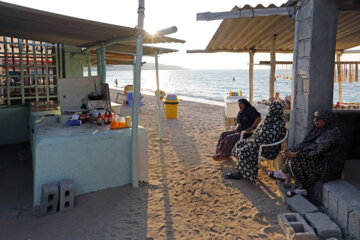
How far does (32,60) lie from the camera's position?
6.75m

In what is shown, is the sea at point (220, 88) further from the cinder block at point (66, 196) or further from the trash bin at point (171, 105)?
the cinder block at point (66, 196)

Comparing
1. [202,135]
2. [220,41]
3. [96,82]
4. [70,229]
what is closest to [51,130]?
[70,229]

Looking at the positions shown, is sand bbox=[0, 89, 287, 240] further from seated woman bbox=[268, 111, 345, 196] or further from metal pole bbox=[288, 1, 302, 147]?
metal pole bbox=[288, 1, 302, 147]

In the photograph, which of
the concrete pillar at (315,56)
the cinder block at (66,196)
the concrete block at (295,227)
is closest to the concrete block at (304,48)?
the concrete pillar at (315,56)

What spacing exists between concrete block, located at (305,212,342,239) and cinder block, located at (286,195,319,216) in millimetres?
101

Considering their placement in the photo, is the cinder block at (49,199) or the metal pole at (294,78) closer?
the cinder block at (49,199)

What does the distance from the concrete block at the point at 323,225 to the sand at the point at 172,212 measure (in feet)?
1.16

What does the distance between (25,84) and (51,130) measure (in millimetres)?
3333

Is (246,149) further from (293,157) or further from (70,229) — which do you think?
(70,229)

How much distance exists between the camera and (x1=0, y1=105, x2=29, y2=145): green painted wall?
6410mm

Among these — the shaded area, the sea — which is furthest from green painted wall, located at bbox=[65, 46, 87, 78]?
the sea

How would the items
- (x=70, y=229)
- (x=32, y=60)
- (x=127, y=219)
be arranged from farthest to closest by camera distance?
(x=32, y=60) < (x=127, y=219) < (x=70, y=229)

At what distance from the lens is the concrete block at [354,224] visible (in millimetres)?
2769

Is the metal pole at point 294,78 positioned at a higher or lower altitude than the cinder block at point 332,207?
higher
